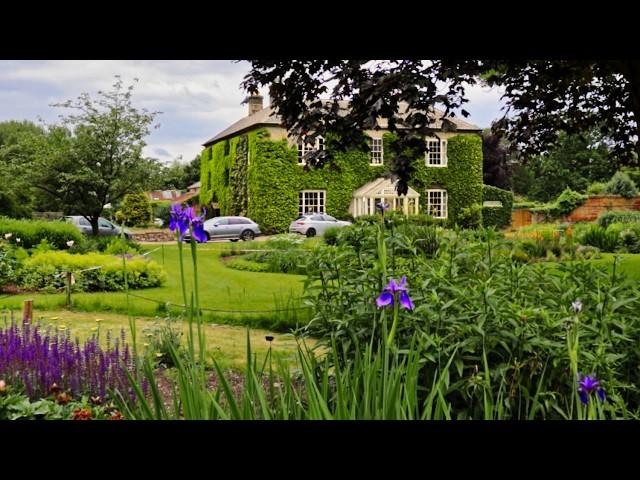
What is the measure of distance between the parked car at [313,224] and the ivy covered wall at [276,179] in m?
0.12

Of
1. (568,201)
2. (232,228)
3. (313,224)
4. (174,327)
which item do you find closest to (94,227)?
(232,228)

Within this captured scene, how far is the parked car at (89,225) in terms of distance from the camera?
5.78 metres

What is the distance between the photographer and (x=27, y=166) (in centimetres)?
536

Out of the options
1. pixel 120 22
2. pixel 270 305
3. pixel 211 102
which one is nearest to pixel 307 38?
pixel 120 22

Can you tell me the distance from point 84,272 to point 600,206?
23.6 feet

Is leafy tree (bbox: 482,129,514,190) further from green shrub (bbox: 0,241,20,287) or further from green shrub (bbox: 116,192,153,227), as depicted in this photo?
green shrub (bbox: 0,241,20,287)

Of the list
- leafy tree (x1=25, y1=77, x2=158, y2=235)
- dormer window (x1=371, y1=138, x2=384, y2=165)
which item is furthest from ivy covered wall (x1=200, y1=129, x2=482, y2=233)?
dormer window (x1=371, y1=138, x2=384, y2=165)

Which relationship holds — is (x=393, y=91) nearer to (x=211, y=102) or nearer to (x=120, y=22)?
(x=211, y=102)

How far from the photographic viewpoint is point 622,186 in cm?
878

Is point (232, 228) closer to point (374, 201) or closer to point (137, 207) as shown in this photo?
point (137, 207)

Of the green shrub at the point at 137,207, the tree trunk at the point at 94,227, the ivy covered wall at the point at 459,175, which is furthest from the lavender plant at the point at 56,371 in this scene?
the ivy covered wall at the point at 459,175

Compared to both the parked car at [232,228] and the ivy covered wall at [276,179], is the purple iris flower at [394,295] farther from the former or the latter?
the parked car at [232,228]

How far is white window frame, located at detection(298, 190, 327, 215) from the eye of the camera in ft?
20.3
